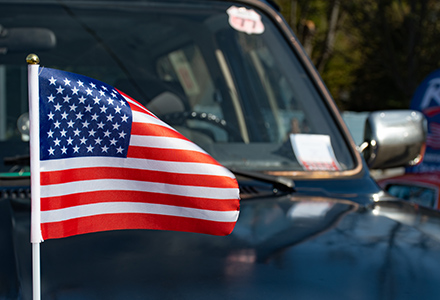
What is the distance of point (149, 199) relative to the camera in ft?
4.93

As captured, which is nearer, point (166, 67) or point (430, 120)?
point (166, 67)

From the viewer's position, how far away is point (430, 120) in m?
5.61

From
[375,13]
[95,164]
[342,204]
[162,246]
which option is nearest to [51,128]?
[95,164]

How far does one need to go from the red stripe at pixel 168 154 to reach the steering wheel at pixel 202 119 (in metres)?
1.04

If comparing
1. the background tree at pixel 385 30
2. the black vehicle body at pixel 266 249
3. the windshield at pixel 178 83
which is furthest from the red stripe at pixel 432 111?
the background tree at pixel 385 30

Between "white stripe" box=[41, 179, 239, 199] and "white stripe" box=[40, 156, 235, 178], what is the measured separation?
0.11 ft

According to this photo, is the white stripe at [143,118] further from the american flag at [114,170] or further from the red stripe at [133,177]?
the red stripe at [133,177]

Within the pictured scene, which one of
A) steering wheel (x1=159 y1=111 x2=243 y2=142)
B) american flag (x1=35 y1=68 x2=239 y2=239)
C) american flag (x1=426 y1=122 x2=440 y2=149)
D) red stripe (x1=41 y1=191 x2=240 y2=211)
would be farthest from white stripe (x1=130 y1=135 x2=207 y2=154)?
american flag (x1=426 y1=122 x2=440 y2=149)

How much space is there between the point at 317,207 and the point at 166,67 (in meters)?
1.39

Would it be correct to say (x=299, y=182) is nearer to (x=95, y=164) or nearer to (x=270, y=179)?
(x=270, y=179)

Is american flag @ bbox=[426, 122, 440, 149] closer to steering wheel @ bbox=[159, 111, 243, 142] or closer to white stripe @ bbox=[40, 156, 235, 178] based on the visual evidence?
steering wheel @ bbox=[159, 111, 243, 142]

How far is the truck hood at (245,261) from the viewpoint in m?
1.46

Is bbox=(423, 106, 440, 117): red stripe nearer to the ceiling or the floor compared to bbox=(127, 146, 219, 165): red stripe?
nearer to the floor

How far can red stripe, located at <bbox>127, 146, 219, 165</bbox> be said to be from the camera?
4.83 ft
